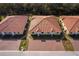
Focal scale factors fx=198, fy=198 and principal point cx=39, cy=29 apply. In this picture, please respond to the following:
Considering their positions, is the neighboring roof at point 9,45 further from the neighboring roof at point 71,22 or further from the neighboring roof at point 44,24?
the neighboring roof at point 71,22

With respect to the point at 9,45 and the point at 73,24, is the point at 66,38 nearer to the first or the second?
the point at 73,24

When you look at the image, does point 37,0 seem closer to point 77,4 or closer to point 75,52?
point 77,4

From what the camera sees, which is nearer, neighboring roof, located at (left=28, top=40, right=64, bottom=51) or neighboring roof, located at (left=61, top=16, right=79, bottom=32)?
neighboring roof, located at (left=28, top=40, right=64, bottom=51)

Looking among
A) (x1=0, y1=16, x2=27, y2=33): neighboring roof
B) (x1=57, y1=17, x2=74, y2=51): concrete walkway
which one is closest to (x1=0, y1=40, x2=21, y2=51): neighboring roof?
(x1=0, y1=16, x2=27, y2=33): neighboring roof

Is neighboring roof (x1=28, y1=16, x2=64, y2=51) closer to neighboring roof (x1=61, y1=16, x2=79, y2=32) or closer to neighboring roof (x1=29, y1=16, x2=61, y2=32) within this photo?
neighboring roof (x1=29, y1=16, x2=61, y2=32)

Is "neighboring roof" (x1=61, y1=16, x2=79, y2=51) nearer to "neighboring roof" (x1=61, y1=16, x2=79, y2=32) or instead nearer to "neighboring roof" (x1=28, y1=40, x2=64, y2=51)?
"neighboring roof" (x1=61, y1=16, x2=79, y2=32)

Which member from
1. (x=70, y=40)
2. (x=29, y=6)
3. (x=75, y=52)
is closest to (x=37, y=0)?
(x=29, y=6)

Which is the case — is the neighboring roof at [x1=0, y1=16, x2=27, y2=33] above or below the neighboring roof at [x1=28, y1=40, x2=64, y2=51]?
above
